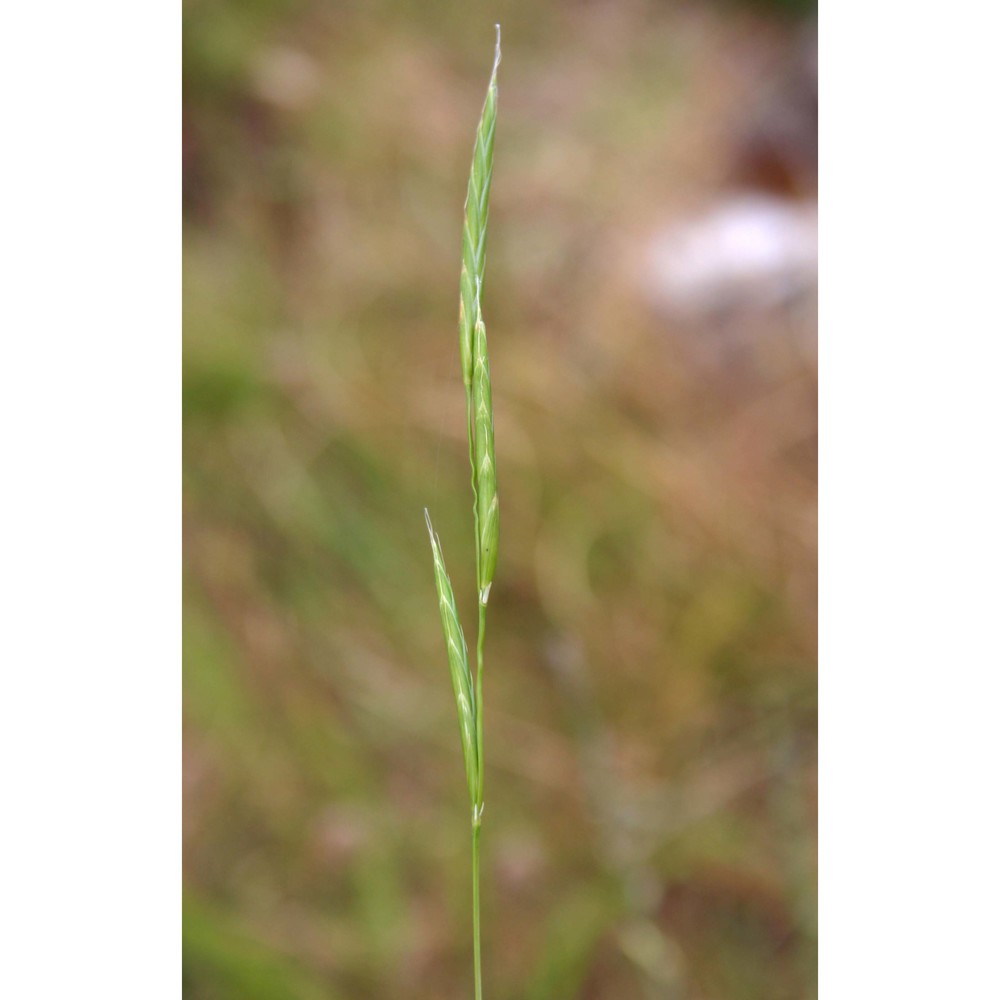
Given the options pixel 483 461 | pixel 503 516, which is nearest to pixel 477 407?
pixel 483 461

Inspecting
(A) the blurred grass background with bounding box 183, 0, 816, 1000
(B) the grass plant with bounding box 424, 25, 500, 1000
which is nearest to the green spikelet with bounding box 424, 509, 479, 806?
(B) the grass plant with bounding box 424, 25, 500, 1000

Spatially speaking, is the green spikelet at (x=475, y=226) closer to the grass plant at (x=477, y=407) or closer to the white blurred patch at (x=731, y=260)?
the grass plant at (x=477, y=407)

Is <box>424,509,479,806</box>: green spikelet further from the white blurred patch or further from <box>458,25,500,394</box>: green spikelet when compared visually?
the white blurred patch

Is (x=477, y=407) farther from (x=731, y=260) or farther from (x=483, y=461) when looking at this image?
(x=731, y=260)

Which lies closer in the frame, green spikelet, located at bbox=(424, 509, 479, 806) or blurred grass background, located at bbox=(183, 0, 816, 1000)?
green spikelet, located at bbox=(424, 509, 479, 806)

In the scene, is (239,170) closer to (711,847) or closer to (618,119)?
(618,119)

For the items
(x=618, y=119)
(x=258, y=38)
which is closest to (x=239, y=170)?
(x=258, y=38)
